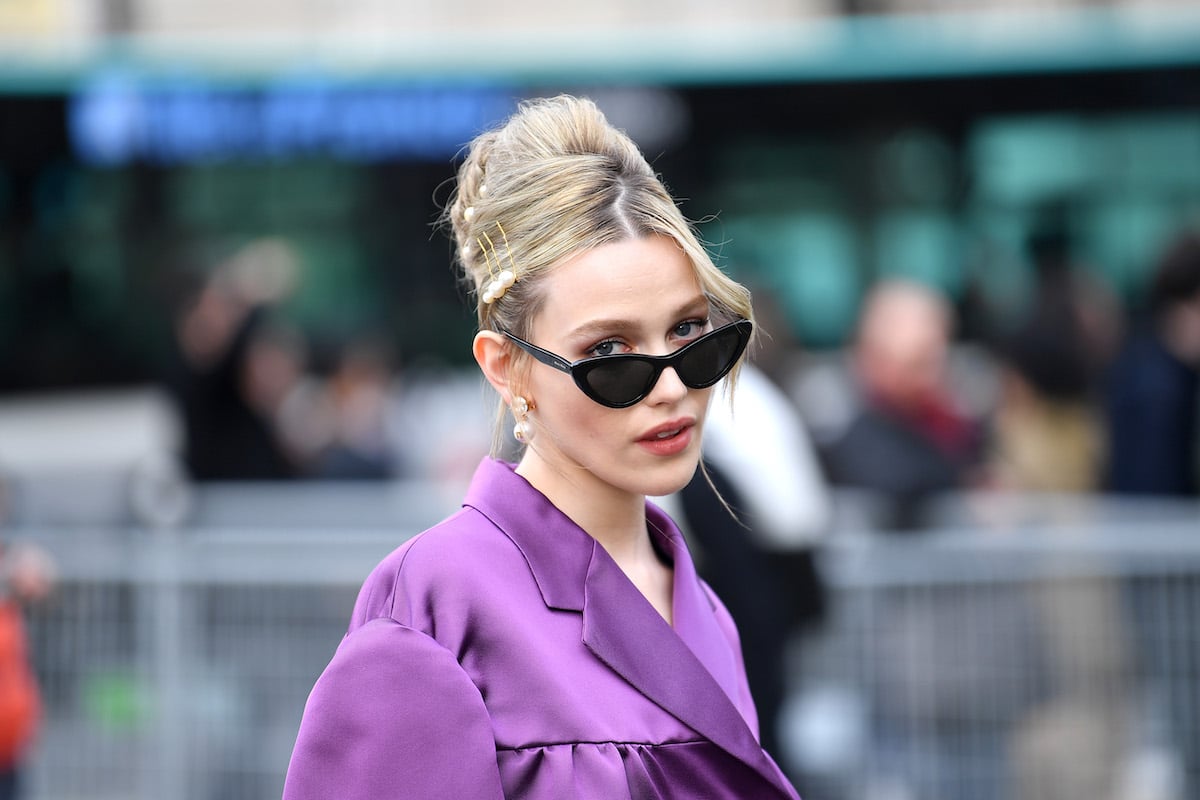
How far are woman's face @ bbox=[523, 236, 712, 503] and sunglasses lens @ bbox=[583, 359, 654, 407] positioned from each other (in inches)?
0.7

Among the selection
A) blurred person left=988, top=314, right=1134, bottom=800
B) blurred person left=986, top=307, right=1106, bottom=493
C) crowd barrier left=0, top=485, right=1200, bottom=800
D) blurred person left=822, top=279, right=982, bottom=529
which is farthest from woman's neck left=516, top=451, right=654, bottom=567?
blurred person left=986, top=307, right=1106, bottom=493

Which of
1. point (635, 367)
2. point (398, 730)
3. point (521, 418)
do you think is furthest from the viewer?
point (521, 418)

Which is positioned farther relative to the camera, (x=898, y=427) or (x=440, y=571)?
(x=898, y=427)

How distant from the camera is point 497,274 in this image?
1802 mm

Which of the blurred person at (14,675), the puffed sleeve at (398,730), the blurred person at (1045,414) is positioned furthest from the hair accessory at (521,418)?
the blurred person at (1045,414)

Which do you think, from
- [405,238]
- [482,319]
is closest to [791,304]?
[405,238]

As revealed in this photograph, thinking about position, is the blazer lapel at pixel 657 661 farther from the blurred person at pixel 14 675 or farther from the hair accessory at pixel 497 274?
the blurred person at pixel 14 675

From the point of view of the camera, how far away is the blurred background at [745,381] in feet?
17.9

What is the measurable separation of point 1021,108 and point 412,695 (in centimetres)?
1005

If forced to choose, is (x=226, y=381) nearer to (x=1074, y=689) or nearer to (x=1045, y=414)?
(x=1045, y=414)

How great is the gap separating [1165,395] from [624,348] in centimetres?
464

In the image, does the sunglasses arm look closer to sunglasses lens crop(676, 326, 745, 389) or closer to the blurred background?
sunglasses lens crop(676, 326, 745, 389)

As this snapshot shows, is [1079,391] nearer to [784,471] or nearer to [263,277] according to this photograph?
[784,471]

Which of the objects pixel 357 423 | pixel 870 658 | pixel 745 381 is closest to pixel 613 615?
pixel 745 381
